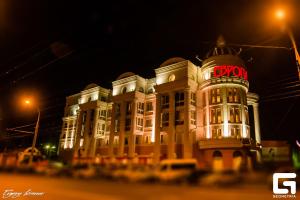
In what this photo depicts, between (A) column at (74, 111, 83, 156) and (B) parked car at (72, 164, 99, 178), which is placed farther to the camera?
(A) column at (74, 111, 83, 156)

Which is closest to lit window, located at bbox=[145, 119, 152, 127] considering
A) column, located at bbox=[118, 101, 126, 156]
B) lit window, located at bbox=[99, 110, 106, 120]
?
column, located at bbox=[118, 101, 126, 156]

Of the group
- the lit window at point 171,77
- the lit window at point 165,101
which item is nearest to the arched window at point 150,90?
the lit window at point 165,101

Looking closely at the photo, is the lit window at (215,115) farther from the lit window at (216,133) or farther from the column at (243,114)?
the column at (243,114)

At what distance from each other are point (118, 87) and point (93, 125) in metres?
10.2

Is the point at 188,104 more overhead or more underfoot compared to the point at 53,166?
more overhead

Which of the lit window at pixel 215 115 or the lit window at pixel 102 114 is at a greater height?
the lit window at pixel 102 114

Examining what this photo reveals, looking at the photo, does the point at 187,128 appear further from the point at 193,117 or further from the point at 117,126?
the point at 117,126

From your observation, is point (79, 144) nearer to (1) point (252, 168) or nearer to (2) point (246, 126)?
(2) point (246, 126)

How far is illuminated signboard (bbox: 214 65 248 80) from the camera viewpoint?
4328cm

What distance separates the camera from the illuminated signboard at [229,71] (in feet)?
142

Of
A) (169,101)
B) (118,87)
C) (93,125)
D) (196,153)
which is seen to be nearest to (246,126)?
(196,153)

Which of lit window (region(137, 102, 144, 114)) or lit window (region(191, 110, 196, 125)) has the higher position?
lit window (region(137, 102, 144, 114))

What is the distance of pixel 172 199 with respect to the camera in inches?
276

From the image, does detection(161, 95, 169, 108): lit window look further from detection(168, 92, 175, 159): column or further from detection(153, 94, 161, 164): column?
detection(168, 92, 175, 159): column
